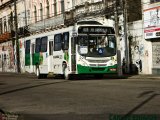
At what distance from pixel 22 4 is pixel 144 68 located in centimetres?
3126

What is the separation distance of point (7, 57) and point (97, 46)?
1608 inches

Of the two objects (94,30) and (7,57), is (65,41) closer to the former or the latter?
(94,30)

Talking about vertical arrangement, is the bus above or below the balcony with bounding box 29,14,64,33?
below

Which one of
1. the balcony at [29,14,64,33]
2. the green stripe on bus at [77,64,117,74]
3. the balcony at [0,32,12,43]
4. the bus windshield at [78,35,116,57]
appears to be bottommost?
the green stripe on bus at [77,64,117,74]

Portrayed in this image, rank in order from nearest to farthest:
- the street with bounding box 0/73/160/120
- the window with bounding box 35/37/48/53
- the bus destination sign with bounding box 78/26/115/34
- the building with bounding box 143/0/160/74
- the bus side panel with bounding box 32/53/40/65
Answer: the street with bounding box 0/73/160/120 < the bus destination sign with bounding box 78/26/115/34 < the building with bounding box 143/0/160/74 < the window with bounding box 35/37/48/53 < the bus side panel with bounding box 32/53/40/65

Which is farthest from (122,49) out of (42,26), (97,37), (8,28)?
(8,28)

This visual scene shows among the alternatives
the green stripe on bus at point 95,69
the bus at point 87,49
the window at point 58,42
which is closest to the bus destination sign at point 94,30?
the bus at point 87,49

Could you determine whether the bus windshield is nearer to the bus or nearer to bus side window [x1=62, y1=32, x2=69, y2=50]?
the bus

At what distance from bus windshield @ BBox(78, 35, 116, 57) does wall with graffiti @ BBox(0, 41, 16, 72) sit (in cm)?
3681

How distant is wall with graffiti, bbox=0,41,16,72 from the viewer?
64.4 m

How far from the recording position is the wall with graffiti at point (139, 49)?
33938mm

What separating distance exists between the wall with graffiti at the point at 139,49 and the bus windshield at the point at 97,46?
665 cm

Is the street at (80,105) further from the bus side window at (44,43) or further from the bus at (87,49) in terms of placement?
the bus side window at (44,43)

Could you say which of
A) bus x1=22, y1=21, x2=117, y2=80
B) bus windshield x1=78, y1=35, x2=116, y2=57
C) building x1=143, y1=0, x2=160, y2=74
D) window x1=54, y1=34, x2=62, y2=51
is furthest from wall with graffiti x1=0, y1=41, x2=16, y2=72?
bus windshield x1=78, y1=35, x2=116, y2=57
